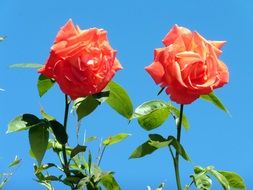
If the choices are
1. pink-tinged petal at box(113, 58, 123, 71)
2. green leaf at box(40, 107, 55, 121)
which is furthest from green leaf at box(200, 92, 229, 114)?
green leaf at box(40, 107, 55, 121)

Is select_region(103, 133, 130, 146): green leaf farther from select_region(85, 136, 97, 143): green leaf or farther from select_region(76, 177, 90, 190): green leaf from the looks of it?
select_region(76, 177, 90, 190): green leaf

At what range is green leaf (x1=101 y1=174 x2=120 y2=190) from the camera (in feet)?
3.43

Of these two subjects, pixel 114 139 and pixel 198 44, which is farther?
pixel 114 139

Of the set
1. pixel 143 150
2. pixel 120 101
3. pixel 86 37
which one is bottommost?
pixel 143 150

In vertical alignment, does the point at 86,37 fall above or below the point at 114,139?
above

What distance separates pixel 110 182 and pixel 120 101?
0.17m

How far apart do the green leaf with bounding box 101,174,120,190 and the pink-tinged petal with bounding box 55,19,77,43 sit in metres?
0.29

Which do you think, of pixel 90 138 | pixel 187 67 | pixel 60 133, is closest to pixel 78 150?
pixel 60 133

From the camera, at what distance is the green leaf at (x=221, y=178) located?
1000mm

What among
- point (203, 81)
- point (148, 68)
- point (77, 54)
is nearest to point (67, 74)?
point (77, 54)

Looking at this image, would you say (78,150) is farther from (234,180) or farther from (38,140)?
(234,180)

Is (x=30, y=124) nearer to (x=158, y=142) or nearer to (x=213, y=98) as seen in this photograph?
(x=158, y=142)

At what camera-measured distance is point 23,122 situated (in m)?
1.01

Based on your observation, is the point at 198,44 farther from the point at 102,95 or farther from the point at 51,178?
the point at 51,178
